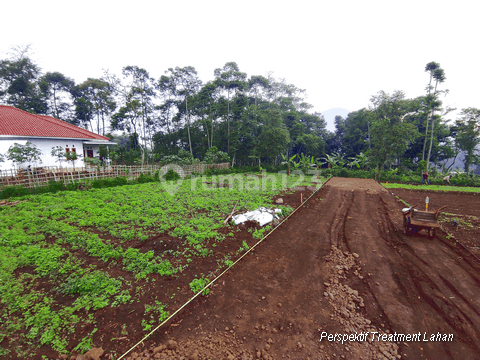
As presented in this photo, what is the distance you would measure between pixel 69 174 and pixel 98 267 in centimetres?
1234

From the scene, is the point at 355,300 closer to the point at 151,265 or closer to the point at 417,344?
the point at 417,344

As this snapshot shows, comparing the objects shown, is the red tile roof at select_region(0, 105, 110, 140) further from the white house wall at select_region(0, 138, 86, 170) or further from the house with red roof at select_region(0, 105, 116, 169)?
the white house wall at select_region(0, 138, 86, 170)

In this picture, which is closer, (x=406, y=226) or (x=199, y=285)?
(x=199, y=285)

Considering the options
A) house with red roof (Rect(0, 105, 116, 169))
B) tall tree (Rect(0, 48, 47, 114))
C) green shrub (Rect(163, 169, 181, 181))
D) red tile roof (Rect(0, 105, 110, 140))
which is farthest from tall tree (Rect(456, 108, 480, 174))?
tall tree (Rect(0, 48, 47, 114))

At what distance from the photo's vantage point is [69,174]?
43.0 feet

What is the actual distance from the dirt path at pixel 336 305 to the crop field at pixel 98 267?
0.57 metres

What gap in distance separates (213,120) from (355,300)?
2802cm

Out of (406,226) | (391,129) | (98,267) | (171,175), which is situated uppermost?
(391,129)

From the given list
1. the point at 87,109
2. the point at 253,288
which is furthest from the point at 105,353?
the point at 87,109

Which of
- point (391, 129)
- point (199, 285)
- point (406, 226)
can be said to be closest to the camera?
point (199, 285)

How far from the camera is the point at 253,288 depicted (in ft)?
12.7

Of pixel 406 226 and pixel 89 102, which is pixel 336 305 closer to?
pixel 406 226

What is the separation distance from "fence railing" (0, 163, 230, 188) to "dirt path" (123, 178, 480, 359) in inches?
459

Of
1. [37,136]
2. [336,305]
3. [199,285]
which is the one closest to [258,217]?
[199,285]
